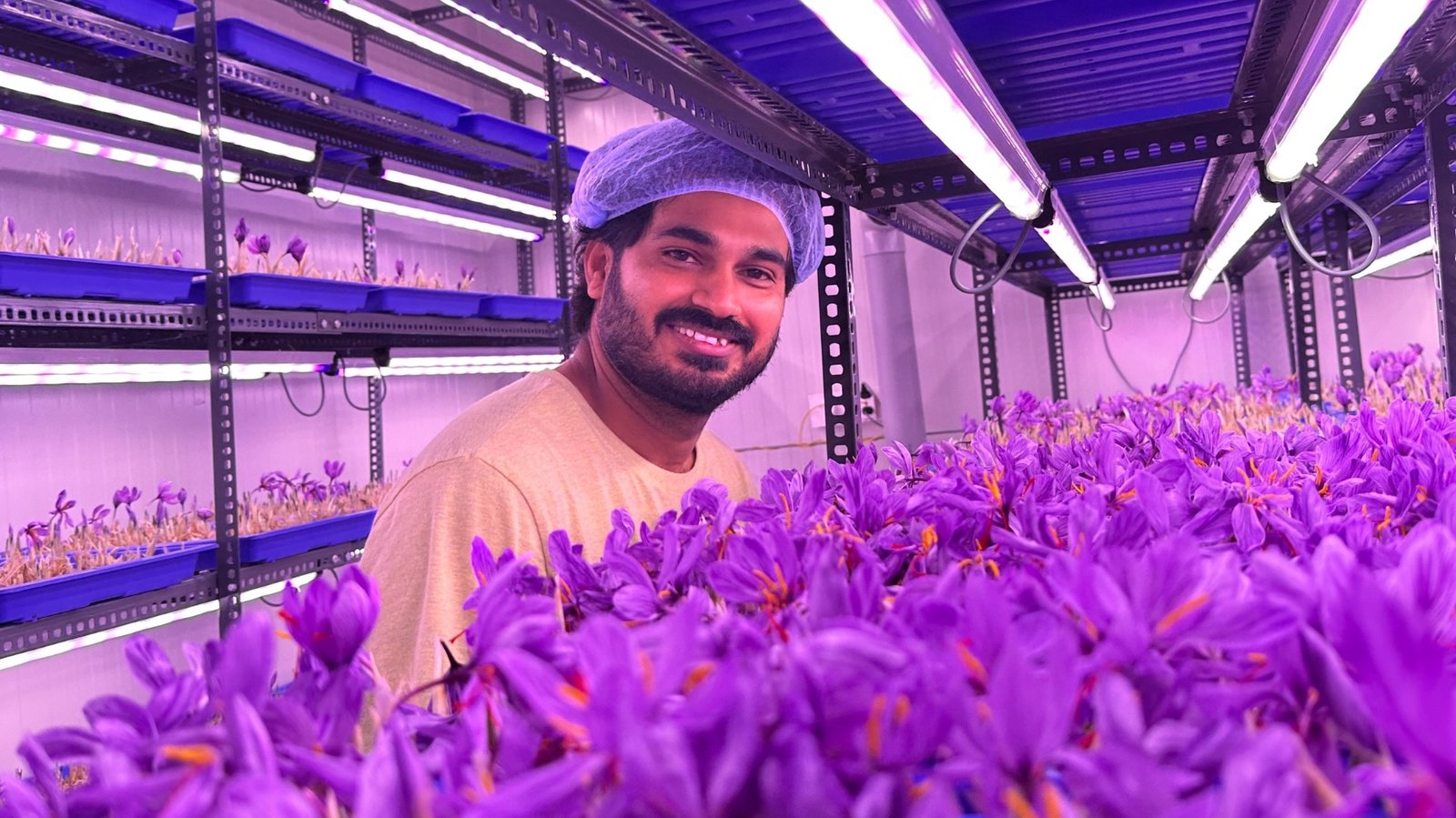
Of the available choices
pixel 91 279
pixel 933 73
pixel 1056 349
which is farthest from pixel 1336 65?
pixel 1056 349

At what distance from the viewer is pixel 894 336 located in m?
4.69

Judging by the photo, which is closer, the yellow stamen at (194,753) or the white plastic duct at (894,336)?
the yellow stamen at (194,753)

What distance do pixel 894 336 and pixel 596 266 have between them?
3141mm

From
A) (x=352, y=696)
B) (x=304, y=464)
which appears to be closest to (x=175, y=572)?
(x=304, y=464)

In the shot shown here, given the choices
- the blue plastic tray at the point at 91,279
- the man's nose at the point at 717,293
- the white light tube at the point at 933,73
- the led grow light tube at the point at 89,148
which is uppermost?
the led grow light tube at the point at 89,148

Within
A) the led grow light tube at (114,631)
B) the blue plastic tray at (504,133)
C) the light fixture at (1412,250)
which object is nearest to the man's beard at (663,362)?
the led grow light tube at (114,631)

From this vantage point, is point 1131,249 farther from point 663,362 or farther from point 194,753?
point 194,753

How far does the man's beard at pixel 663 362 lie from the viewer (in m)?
1.52

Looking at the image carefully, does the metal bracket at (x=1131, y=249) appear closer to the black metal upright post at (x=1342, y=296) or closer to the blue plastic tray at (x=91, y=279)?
the black metal upright post at (x=1342, y=296)

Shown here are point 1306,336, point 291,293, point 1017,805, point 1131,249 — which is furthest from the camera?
point 1131,249

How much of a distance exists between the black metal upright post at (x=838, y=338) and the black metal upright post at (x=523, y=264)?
4355 millimetres

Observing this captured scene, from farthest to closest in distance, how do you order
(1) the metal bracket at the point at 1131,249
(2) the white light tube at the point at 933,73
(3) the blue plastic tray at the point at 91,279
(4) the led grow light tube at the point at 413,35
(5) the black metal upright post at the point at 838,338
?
1. (4) the led grow light tube at the point at 413,35
2. (1) the metal bracket at the point at 1131,249
3. (3) the blue plastic tray at the point at 91,279
4. (5) the black metal upright post at the point at 838,338
5. (2) the white light tube at the point at 933,73

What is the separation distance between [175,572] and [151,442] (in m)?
1.30

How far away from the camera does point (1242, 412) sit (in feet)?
7.75
